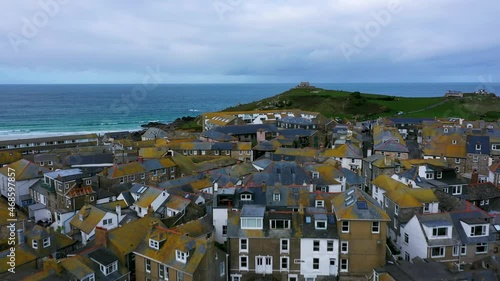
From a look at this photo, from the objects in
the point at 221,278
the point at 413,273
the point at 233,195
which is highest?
the point at 233,195

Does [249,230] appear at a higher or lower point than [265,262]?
higher

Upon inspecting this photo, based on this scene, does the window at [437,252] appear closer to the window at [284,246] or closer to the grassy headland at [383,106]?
the window at [284,246]

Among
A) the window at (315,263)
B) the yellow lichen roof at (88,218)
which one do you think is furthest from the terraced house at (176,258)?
the yellow lichen roof at (88,218)

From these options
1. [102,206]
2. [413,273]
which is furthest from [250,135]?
[413,273]

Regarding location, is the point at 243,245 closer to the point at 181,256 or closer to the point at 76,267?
the point at 181,256

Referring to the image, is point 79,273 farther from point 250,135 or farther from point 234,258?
point 250,135

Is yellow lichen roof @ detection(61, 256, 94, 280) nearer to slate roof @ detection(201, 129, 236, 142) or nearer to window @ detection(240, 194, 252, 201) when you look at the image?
window @ detection(240, 194, 252, 201)
